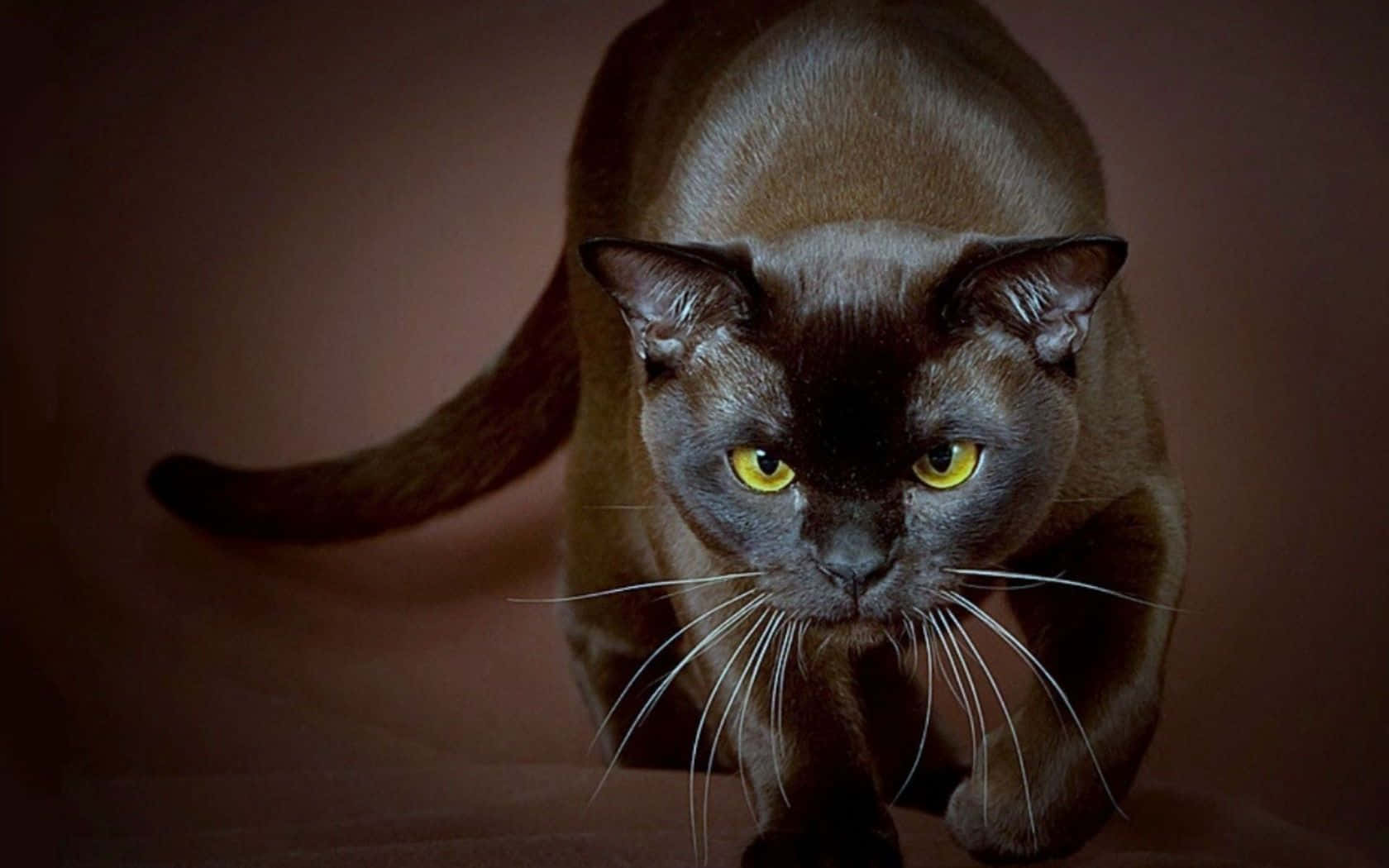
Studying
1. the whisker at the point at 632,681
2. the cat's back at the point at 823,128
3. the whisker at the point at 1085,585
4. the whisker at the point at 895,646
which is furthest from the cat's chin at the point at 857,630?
the cat's back at the point at 823,128

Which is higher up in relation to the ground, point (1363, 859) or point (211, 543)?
point (211, 543)

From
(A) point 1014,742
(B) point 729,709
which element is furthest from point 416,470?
(A) point 1014,742

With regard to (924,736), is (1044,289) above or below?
above

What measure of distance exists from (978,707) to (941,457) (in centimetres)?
30

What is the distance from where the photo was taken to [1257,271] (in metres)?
1.45

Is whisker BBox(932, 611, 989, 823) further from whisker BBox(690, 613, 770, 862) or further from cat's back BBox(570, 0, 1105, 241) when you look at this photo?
cat's back BBox(570, 0, 1105, 241)

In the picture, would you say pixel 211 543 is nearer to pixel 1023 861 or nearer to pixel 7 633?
pixel 7 633

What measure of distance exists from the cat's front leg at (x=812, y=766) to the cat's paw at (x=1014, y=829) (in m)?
0.07

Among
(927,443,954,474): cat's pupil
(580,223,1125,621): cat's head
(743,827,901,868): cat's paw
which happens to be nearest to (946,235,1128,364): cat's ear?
(580,223,1125,621): cat's head

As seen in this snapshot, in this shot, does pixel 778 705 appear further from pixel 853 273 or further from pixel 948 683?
pixel 853 273

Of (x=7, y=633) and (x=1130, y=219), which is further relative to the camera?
(x=7, y=633)

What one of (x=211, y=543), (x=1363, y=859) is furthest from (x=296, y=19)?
(x=1363, y=859)

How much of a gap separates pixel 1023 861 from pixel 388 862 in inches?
22.9

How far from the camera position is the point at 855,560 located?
120 centimetres
